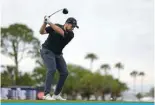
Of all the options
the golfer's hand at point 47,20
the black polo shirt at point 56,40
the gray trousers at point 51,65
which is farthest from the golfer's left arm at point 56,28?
the gray trousers at point 51,65

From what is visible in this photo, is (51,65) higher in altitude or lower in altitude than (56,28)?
lower

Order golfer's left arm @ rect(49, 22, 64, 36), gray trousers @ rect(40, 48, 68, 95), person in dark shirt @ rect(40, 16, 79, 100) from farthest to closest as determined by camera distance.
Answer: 1. gray trousers @ rect(40, 48, 68, 95)
2. person in dark shirt @ rect(40, 16, 79, 100)
3. golfer's left arm @ rect(49, 22, 64, 36)

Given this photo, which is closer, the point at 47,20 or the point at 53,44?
the point at 47,20

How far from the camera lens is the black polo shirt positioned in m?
8.70

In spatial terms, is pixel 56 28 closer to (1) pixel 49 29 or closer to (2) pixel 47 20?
(2) pixel 47 20

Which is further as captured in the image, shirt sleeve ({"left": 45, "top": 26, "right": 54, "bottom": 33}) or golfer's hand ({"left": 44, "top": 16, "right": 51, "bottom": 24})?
shirt sleeve ({"left": 45, "top": 26, "right": 54, "bottom": 33})

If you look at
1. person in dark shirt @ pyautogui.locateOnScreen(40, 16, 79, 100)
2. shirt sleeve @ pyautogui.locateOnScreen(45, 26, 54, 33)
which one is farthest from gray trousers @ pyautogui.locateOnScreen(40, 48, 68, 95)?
shirt sleeve @ pyautogui.locateOnScreen(45, 26, 54, 33)

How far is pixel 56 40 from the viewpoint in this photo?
8.73 meters

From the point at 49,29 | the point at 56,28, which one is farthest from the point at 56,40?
the point at 56,28

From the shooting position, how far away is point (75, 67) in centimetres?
10119

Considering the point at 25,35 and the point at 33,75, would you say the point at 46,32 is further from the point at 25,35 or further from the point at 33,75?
the point at 33,75

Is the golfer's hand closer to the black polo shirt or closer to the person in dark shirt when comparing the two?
the person in dark shirt

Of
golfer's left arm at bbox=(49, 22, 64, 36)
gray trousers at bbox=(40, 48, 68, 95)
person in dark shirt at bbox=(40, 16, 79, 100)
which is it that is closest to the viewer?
golfer's left arm at bbox=(49, 22, 64, 36)

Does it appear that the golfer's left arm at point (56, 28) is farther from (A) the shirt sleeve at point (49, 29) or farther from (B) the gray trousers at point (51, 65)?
(B) the gray trousers at point (51, 65)
